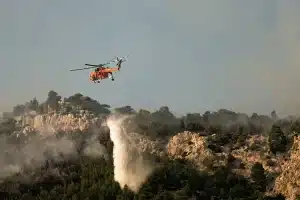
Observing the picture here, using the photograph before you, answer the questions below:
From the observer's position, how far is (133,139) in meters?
190

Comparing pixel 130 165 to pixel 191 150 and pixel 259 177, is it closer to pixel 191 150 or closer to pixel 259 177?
pixel 191 150

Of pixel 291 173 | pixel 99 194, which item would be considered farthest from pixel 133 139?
pixel 291 173

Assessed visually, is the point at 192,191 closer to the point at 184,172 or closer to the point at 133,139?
the point at 184,172

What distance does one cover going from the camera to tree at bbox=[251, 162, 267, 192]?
144 m

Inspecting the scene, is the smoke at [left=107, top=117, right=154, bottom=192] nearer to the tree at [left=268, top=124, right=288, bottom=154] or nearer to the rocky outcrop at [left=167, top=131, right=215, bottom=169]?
the rocky outcrop at [left=167, top=131, right=215, bottom=169]

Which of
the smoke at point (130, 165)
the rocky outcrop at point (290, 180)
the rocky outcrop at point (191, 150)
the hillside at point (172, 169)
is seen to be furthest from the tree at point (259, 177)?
the smoke at point (130, 165)

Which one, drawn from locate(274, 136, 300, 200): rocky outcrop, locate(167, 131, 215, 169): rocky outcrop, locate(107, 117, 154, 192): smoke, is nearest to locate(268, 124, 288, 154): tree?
locate(274, 136, 300, 200): rocky outcrop

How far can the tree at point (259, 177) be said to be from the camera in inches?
5650

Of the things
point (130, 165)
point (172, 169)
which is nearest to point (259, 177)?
point (172, 169)

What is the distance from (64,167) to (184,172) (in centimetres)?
4932

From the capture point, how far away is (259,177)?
144 metres

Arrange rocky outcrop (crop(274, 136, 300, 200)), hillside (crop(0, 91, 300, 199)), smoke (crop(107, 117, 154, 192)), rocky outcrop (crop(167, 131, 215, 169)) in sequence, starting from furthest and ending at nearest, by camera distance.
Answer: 1. rocky outcrop (crop(167, 131, 215, 169))
2. smoke (crop(107, 117, 154, 192))
3. hillside (crop(0, 91, 300, 199))
4. rocky outcrop (crop(274, 136, 300, 200))

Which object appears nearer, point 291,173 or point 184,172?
point 291,173

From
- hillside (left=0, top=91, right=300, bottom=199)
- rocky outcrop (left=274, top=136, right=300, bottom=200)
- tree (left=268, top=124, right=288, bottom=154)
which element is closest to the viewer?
rocky outcrop (left=274, top=136, right=300, bottom=200)
